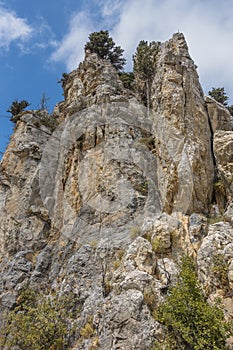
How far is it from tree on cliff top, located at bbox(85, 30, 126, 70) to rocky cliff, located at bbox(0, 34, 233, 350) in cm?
759

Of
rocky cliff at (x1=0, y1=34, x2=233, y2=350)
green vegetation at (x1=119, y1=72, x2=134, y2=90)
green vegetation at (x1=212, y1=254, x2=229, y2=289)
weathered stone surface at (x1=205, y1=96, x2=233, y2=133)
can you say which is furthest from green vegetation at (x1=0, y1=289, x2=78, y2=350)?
green vegetation at (x1=119, y1=72, x2=134, y2=90)

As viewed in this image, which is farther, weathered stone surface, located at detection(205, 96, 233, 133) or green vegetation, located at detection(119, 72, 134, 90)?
green vegetation, located at detection(119, 72, 134, 90)

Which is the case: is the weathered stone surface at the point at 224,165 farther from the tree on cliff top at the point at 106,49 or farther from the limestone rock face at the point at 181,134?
the tree on cliff top at the point at 106,49

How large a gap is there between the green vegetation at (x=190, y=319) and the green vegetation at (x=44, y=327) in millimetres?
4899

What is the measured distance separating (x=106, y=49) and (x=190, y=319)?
30938 mm

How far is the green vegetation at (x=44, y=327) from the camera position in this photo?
13172 mm

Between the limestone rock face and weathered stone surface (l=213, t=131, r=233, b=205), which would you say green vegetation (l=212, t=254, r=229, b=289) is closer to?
the limestone rock face

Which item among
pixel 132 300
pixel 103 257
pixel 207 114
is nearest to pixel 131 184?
pixel 103 257

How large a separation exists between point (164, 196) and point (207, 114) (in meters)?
6.43

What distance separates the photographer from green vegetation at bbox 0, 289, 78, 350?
13.2 meters

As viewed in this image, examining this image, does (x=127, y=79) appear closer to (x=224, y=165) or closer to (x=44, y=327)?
(x=224, y=165)

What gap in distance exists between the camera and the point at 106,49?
34312 mm

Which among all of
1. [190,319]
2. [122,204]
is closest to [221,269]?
[190,319]

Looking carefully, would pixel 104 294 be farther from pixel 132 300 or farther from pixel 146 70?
pixel 146 70
